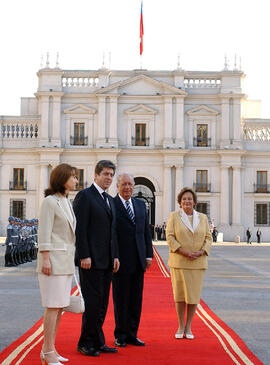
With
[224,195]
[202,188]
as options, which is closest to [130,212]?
[224,195]

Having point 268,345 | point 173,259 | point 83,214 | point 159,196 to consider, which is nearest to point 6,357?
point 83,214

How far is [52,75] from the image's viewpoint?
162 feet

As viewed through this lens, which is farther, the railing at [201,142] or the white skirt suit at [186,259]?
the railing at [201,142]

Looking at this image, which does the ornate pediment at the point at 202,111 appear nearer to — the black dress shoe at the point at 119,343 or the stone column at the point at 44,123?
the stone column at the point at 44,123

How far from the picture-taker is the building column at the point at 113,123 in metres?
49.1

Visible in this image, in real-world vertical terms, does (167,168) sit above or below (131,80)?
below

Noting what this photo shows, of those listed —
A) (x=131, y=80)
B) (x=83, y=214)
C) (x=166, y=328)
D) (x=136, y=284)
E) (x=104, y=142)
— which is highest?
(x=131, y=80)

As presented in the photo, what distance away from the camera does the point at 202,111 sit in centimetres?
4981

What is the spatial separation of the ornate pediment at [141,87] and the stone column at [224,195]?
21.3ft

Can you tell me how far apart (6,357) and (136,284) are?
182 cm

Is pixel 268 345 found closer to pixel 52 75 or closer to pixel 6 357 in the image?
pixel 6 357

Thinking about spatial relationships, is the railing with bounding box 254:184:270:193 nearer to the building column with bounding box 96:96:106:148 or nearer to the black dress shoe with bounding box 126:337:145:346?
the building column with bounding box 96:96:106:148

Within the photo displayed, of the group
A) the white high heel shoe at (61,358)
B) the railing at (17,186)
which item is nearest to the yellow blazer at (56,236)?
the white high heel shoe at (61,358)

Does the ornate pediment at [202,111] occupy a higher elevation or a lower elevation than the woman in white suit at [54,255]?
higher
